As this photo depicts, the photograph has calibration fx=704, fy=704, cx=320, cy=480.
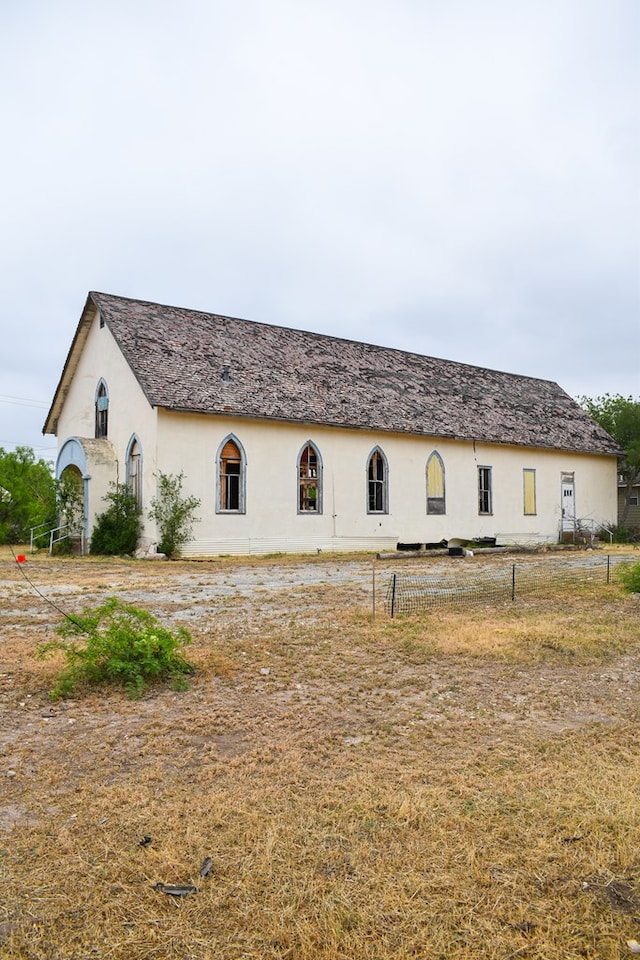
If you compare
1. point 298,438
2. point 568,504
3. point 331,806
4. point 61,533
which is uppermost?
point 298,438

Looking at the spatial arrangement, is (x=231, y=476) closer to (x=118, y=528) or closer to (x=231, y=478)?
(x=231, y=478)

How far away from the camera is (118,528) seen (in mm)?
22422

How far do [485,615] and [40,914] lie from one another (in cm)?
796

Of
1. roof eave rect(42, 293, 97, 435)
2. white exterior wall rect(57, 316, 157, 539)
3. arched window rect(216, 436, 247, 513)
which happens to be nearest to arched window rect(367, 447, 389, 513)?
arched window rect(216, 436, 247, 513)

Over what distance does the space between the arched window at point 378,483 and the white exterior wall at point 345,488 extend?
23cm

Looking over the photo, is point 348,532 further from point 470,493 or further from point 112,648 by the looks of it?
point 112,648

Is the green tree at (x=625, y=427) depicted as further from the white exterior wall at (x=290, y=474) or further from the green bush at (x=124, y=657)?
Answer: the green bush at (x=124, y=657)

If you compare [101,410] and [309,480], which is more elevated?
[101,410]

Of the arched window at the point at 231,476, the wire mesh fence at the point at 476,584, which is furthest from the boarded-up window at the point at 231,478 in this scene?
the wire mesh fence at the point at 476,584

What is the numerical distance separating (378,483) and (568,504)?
11009 millimetres

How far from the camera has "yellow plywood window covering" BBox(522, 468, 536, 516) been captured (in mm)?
30547

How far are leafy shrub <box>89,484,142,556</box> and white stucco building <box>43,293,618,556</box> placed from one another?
61cm

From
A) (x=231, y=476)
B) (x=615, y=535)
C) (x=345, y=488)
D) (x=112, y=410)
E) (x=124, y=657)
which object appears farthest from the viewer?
(x=615, y=535)

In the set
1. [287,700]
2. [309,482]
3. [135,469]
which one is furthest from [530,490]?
[287,700]
